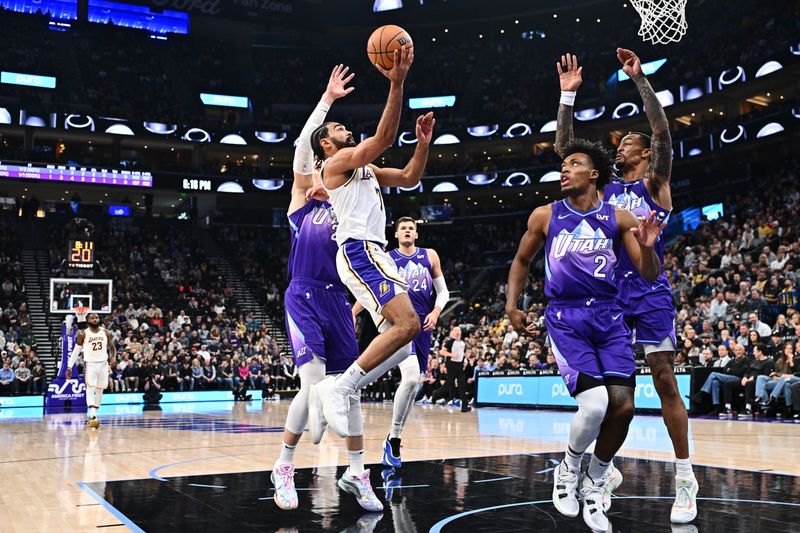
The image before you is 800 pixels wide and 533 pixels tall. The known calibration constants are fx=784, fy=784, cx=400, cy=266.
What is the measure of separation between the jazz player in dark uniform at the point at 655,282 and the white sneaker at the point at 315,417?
7.26 feet

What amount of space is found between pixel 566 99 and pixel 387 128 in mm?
1929

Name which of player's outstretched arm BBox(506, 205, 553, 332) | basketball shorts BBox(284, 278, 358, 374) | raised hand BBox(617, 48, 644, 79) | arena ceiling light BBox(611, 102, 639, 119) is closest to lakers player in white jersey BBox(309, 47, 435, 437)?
basketball shorts BBox(284, 278, 358, 374)

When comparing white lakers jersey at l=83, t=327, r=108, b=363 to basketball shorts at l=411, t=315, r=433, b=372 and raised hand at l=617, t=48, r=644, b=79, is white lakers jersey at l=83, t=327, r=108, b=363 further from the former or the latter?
raised hand at l=617, t=48, r=644, b=79

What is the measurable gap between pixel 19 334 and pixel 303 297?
2403 cm

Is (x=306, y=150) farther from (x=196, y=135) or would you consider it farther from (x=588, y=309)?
(x=196, y=135)

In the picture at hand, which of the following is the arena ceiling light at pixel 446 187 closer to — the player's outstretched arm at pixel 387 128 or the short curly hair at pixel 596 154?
the short curly hair at pixel 596 154

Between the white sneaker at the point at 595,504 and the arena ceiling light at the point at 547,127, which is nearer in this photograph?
the white sneaker at the point at 595,504

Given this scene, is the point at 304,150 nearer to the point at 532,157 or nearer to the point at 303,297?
the point at 303,297

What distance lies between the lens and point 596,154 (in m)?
5.22

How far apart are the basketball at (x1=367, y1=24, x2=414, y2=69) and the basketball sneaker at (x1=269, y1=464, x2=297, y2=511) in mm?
2809

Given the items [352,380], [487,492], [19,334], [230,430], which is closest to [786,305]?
[230,430]

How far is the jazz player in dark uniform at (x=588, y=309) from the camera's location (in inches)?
182

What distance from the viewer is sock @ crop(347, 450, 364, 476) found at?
538cm

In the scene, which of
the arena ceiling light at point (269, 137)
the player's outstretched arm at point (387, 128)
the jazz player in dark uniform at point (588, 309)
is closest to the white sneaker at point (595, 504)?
the jazz player in dark uniform at point (588, 309)
